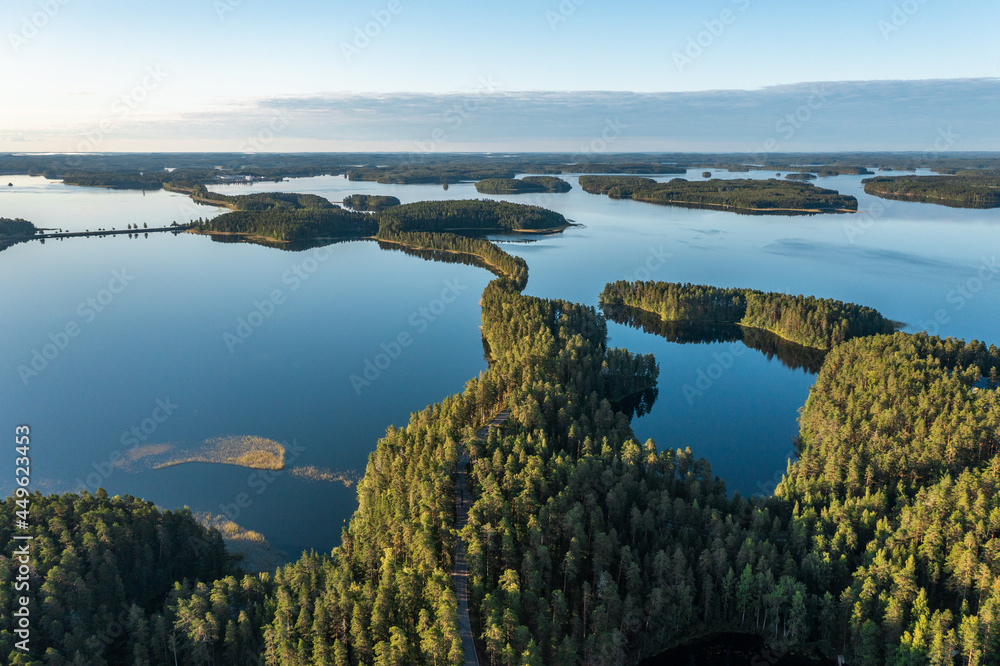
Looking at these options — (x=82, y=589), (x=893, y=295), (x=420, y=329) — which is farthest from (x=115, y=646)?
(x=893, y=295)

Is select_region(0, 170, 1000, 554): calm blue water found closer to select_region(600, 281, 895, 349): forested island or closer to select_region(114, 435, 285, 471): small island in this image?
select_region(114, 435, 285, 471): small island

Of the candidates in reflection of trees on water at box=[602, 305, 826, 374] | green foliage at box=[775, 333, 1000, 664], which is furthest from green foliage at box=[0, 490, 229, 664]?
reflection of trees on water at box=[602, 305, 826, 374]

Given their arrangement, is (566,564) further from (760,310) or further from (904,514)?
(760,310)

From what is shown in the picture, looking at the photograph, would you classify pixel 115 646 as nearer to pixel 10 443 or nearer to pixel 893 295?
pixel 10 443

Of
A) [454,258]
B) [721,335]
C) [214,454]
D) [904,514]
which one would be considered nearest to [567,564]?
[904,514]

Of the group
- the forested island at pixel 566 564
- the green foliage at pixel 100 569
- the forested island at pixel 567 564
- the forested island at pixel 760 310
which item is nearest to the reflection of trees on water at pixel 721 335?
the forested island at pixel 760 310

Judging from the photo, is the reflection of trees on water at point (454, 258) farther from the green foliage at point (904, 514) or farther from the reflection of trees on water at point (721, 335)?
the green foliage at point (904, 514)
